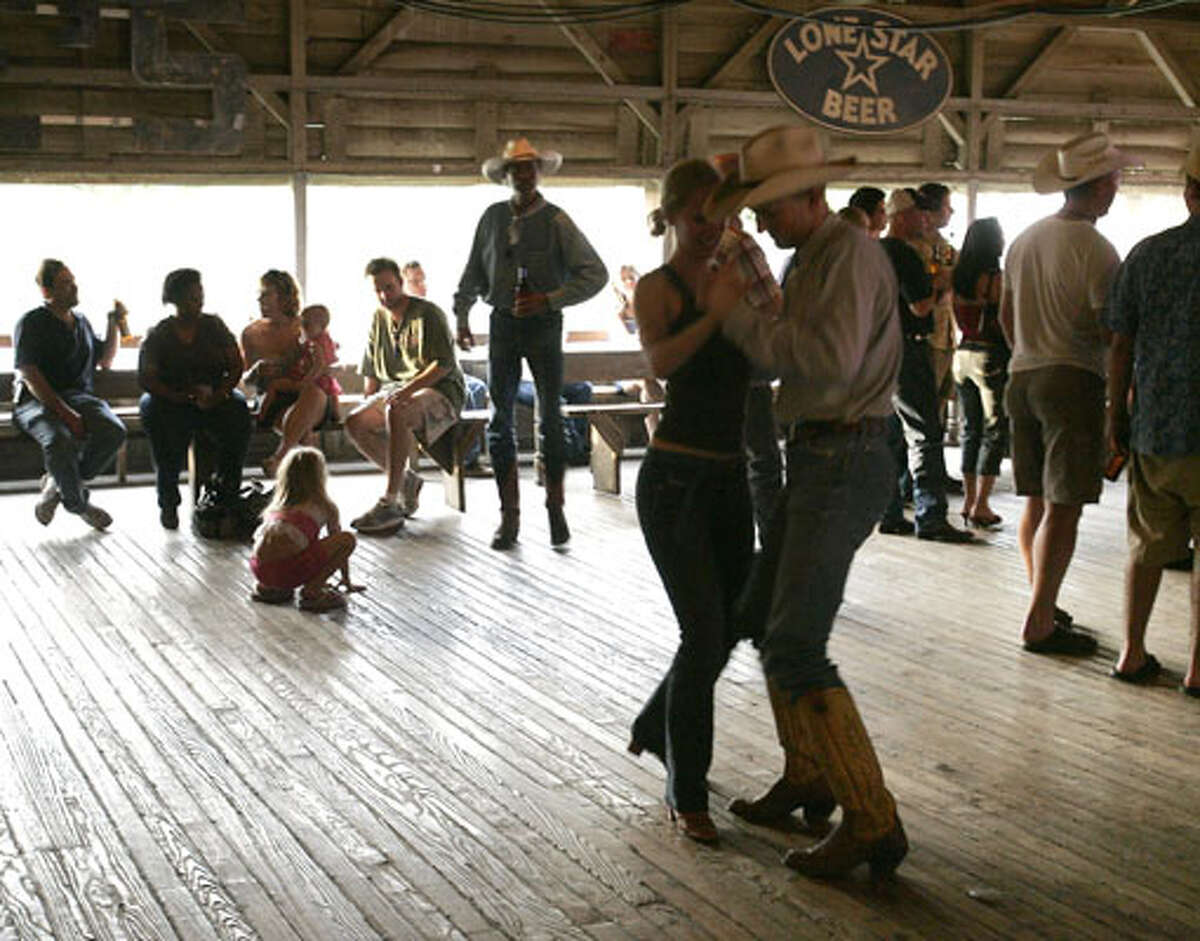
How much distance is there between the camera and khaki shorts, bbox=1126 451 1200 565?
4984mm

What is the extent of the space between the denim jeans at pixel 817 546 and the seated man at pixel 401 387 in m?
5.27

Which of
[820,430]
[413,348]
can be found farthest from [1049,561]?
[413,348]

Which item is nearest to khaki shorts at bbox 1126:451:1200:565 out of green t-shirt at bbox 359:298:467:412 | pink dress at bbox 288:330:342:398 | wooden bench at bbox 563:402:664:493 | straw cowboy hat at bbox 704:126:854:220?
straw cowboy hat at bbox 704:126:854:220

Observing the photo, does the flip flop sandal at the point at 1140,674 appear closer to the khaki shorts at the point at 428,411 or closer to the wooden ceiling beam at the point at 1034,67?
the khaki shorts at the point at 428,411

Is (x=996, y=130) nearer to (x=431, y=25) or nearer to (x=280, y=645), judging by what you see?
(x=431, y=25)

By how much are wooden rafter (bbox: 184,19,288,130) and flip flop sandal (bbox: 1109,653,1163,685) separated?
7.93 meters

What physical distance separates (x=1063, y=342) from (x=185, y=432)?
16.9ft

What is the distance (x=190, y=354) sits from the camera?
888 centimetres

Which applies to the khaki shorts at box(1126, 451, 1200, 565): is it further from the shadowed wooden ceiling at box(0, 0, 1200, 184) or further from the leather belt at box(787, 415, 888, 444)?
the shadowed wooden ceiling at box(0, 0, 1200, 184)

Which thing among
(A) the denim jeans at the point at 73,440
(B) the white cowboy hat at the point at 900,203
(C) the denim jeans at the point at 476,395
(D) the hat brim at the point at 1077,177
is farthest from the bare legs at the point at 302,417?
(D) the hat brim at the point at 1077,177

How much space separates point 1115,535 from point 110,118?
279 inches

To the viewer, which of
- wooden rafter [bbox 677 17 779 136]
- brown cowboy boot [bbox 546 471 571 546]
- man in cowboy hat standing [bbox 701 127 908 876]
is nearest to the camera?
man in cowboy hat standing [bbox 701 127 908 876]

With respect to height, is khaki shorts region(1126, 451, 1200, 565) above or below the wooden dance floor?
above

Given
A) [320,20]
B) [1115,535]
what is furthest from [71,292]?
[1115,535]
